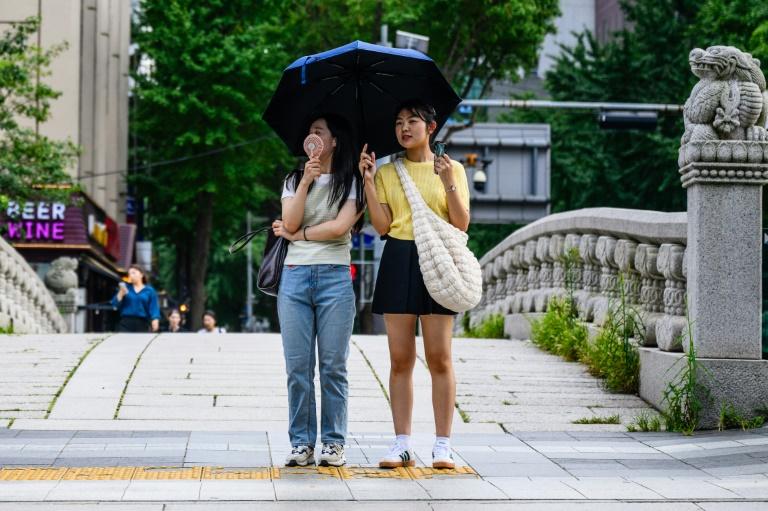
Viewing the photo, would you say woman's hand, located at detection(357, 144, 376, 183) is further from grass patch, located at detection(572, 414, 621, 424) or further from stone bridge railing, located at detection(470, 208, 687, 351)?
stone bridge railing, located at detection(470, 208, 687, 351)

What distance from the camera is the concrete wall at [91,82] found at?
36.5 m

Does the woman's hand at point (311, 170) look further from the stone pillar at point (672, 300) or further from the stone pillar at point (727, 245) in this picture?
the stone pillar at point (672, 300)

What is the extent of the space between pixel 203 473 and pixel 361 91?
2208 millimetres

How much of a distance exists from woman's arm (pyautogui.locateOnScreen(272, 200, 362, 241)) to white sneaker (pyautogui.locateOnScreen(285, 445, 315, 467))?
3.60ft

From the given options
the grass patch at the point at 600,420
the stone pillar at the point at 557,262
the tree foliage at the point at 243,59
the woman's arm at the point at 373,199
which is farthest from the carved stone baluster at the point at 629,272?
the tree foliage at the point at 243,59

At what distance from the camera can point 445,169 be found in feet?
23.7

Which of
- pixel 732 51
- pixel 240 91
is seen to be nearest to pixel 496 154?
pixel 240 91

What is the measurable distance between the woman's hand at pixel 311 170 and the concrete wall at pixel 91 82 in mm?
24036

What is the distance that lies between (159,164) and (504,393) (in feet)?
96.2

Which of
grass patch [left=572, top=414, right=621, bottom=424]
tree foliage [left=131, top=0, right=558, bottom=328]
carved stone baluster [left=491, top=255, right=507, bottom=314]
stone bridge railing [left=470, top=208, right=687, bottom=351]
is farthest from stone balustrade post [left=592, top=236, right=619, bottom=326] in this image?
tree foliage [left=131, top=0, right=558, bottom=328]

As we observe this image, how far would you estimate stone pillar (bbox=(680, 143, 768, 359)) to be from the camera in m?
9.56

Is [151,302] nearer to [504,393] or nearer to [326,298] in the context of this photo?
[504,393]

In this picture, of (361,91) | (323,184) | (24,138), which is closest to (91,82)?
(24,138)

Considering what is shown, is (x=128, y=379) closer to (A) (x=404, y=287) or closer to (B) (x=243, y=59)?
(A) (x=404, y=287)
